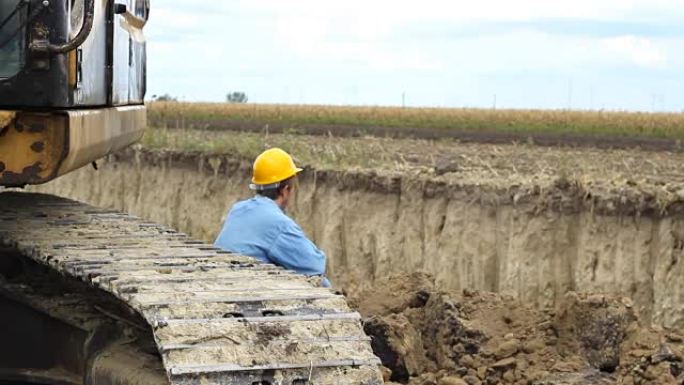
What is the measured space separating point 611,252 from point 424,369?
4.43 meters

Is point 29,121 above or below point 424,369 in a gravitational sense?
above

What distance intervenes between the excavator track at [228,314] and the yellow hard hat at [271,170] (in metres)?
1.96

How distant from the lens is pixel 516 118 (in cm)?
4994

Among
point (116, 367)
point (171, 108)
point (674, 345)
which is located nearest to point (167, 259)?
point (116, 367)

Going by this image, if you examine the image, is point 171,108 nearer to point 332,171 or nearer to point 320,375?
point 332,171

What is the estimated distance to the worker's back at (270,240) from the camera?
7938mm

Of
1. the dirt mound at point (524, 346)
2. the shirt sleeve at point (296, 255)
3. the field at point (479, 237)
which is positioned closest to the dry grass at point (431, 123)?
the field at point (479, 237)

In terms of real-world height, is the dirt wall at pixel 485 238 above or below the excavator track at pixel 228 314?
below

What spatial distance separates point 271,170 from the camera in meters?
8.66

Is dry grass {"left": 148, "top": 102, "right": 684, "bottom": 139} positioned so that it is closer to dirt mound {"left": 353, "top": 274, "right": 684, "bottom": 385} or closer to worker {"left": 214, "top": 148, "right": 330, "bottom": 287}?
dirt mound {"left": 353, "top": 274, "right": 684, "bottom": 385}

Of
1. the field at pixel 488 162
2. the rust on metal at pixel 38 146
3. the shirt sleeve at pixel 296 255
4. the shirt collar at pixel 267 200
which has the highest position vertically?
the rust on metal at pixel 38 146

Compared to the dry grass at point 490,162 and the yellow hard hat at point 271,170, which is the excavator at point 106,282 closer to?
the yellow hard hat at point 271,170

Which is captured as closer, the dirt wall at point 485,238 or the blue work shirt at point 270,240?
the blue work shirt at point 270,240

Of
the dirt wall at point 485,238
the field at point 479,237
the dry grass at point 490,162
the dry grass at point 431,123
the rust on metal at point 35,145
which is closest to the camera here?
the rust on metal at point 35,145
